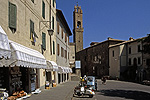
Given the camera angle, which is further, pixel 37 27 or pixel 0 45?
pixel 37 27

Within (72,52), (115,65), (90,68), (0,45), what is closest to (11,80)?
(0,45)

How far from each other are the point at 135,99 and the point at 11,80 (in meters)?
8.69

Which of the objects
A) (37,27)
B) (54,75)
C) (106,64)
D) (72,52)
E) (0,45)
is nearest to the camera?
(0,45)

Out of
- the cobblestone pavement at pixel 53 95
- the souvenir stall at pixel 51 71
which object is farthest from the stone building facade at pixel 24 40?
the cobblestone pavement at pixel 53 95

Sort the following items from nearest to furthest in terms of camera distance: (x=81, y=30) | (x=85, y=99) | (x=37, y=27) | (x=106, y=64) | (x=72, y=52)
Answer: (x=85, y=99), (x=37, y=27), (x=106, y=64), (x=72, y=52), (x=81, y=30)

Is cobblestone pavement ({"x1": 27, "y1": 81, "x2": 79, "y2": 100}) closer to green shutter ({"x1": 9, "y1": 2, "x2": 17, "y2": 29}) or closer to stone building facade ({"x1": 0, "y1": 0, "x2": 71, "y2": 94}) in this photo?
stone building facade ({"x1": 0, "y1": 0, "x2": 71, "y2": 94})

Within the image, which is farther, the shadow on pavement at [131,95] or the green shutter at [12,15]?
the shadow on pavement at [131,95]

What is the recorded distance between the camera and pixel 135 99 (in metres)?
14.0

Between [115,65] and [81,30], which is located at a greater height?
[81,30]

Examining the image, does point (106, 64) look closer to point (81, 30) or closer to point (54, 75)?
point (81, 30)

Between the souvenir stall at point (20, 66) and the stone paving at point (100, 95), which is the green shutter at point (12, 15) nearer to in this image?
the souvenir stall at point (20, 66)

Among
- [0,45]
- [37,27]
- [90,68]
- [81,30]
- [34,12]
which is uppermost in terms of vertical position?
[81,30]

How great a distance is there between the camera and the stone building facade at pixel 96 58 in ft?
178

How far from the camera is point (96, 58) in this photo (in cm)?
6172
